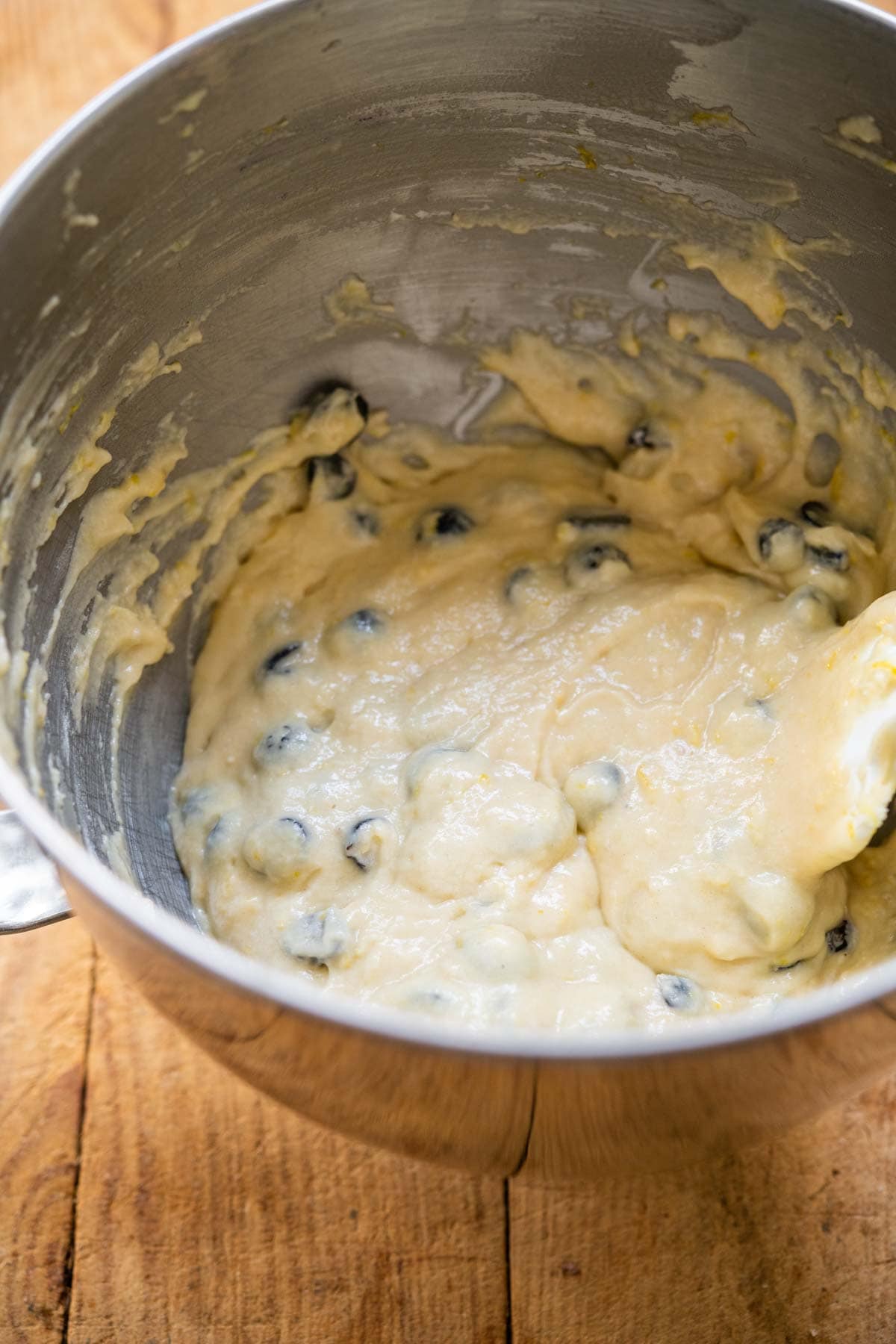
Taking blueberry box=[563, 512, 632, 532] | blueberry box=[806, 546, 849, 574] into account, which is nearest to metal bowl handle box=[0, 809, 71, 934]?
blueberry box=[563, 512, 632, 532]

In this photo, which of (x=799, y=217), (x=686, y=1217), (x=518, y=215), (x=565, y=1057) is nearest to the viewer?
(x=565, y=1057)

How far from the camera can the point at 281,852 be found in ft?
4.38

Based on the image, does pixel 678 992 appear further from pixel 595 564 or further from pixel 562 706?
pixel 595 564

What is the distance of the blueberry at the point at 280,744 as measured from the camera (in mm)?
1429

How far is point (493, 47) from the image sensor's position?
4.24 ft

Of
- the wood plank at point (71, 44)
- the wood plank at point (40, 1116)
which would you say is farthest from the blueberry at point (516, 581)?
the wood plank at point (71, 44)

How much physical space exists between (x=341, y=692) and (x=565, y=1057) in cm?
81

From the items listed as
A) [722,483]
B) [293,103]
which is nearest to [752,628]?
[722,483]

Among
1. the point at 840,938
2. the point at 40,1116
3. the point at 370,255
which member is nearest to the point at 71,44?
the point at 370,255

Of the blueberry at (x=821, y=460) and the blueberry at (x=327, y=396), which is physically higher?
the blueberry at (x=327, y=396)

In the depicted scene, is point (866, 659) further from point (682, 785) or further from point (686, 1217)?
point (686, 1217)

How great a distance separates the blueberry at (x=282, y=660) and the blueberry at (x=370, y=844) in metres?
0.24

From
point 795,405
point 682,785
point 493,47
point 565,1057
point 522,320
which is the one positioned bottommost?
point 682,785

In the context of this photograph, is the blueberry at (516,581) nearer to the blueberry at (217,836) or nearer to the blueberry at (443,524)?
the blueberry at (443,524)
